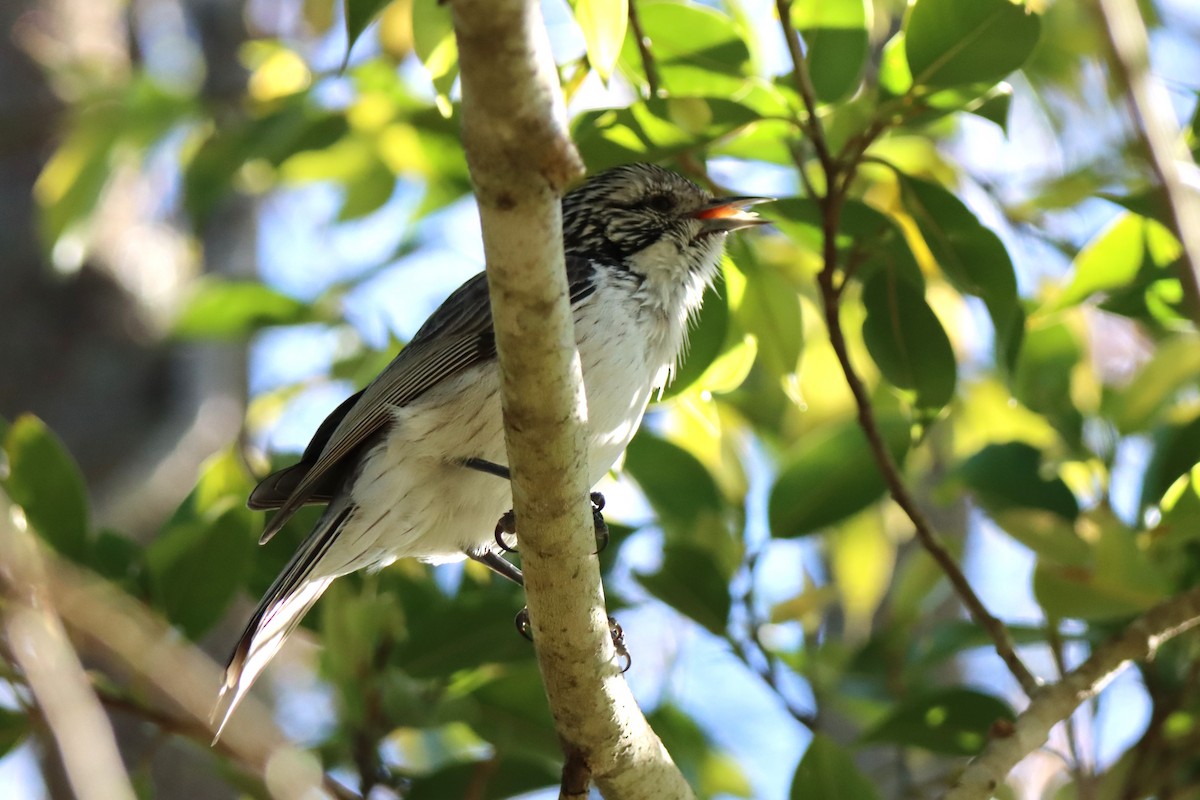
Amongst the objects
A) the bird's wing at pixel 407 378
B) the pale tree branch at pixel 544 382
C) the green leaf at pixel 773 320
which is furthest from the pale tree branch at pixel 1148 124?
the green leaf at pixel 773 320

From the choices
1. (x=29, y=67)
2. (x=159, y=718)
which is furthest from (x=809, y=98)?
(x=29, y=67)

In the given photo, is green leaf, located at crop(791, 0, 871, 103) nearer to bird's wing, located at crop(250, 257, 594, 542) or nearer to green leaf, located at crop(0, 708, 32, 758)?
bird's wing, located at crop(250, 257, 594, 542)

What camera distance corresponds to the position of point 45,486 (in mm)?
3221

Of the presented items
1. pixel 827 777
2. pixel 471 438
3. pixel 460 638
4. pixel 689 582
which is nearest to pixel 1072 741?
pixel 827 777

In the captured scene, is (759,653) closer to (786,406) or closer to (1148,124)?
(786,406)

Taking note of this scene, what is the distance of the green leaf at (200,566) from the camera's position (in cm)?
318

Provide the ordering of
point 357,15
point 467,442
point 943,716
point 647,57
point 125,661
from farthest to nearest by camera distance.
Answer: point 943,716 → point 467,442 → point 647,57 → point 357,15 → point 125,661

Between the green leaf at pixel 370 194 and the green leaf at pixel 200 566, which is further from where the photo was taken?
the green leaf at pixel 370 194

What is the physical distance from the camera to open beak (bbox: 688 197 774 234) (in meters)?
3.26

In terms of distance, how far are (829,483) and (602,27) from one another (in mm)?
1546

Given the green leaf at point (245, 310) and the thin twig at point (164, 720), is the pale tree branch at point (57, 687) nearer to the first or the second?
the thin twig at point (164, 720)

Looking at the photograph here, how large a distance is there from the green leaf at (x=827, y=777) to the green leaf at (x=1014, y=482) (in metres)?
0.76

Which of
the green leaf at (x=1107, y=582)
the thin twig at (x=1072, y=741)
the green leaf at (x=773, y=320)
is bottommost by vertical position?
the thin twig at (x=1072, y=741)

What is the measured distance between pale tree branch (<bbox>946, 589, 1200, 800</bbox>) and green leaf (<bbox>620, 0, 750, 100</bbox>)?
1.53 m
